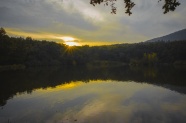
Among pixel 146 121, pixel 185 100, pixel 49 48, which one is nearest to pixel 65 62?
pixel 49 48

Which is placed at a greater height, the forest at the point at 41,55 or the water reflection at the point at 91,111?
the water reflection at the point at 91,111

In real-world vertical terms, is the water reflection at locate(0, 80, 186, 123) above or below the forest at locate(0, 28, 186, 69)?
above

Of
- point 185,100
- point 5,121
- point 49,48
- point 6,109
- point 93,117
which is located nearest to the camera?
point 5,121

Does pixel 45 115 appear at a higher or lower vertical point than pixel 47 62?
higher

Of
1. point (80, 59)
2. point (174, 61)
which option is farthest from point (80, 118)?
point (174, 61)

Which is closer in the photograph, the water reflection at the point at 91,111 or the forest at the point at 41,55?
the water reflection at the point at 91,111

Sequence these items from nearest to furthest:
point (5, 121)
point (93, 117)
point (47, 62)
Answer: point (5, 121), point (93, 117), point (47, 62)

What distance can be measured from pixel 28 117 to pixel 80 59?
156620 mm

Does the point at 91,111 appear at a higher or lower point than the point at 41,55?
higher

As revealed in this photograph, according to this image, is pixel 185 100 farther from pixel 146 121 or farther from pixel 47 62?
pixel 47 62

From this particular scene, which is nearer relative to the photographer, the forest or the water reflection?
the water reflection

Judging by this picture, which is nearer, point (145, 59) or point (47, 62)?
point (47, 62)

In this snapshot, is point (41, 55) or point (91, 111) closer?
point (91, 111)

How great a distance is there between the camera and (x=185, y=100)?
125 ft
